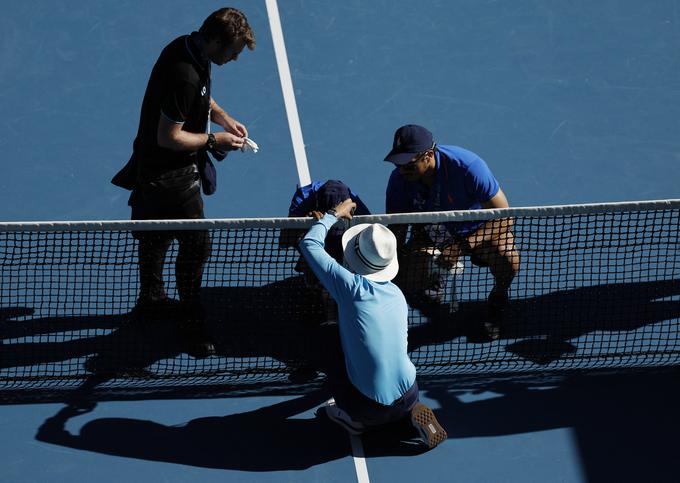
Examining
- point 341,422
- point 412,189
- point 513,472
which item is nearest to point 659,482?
point 513,472

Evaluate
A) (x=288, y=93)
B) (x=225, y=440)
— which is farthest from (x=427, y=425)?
(x=288, y=93)

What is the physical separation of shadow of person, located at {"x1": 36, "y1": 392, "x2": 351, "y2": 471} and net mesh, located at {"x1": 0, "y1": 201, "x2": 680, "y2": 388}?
375 mm

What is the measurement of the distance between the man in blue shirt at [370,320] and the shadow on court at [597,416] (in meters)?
0.65

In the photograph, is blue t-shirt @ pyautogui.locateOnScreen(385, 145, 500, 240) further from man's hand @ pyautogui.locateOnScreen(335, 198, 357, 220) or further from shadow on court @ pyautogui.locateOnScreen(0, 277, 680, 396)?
shadow on court @ pyautogui.locateOnScreen(0, 277, 680, 396)

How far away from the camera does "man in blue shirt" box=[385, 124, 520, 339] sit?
6.66 meters

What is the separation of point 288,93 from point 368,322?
375 centimetres

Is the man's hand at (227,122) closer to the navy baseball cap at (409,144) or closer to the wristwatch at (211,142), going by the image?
the wristwatch at (211,142)

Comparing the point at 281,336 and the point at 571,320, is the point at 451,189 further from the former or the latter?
the point at 281,336

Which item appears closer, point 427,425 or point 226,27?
point 226,27

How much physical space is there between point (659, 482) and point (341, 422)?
2.20 meters

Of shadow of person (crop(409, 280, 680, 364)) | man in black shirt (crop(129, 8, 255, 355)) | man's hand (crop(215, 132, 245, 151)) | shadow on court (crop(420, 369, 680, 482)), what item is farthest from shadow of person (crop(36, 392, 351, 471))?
man's hand (crop(215, 132, 245, 151))

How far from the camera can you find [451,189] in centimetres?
689

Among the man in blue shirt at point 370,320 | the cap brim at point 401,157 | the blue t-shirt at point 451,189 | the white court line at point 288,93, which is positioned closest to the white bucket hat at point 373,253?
the man in blue shirt at point 370,320

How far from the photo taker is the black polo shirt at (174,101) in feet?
20.1
